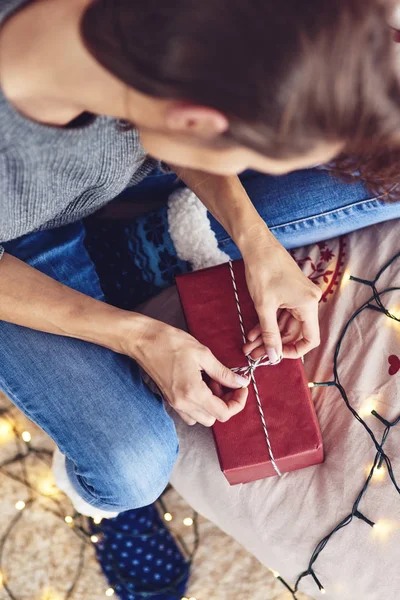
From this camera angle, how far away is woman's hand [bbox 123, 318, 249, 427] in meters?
0.75

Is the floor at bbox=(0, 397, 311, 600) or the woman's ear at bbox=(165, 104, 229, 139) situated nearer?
the woman's ear at bbox=(165, 104, 229, 139)

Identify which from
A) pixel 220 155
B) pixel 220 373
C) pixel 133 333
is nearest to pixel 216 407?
pixel 220 373

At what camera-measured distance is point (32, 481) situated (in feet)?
3.86

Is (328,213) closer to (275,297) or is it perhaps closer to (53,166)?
(275,297)

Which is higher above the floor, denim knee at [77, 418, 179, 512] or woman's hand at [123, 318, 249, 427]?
woman's hand at [123, 318, 249, 427]

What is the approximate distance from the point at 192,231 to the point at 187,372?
0.95 feet

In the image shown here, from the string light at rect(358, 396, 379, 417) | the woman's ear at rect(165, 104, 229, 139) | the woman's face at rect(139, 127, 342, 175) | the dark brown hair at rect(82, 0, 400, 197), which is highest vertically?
the dark brown hair at rect(82, 0, 400, 197)

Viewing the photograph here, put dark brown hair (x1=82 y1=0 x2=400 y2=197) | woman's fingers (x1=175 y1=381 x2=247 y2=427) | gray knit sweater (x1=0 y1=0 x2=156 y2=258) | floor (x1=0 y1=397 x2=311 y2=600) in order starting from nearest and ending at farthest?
dark brown hair (x1=82 y1=0 x2=400 y2=197)
gray knit sweater (x1=0 y1=0 x2=156 y2=258)
woman's fingers (x1=175 y1=381 x2=247 y2=427)
floor (x1=0 y1=397 x2=311 y2=600)

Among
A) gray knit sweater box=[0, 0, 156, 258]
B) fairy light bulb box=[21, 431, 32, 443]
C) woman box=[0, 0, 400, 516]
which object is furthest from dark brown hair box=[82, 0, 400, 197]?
fairy light bulb box=[21, 431, 32, 443]

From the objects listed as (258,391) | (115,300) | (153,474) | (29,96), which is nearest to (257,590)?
(153,474)

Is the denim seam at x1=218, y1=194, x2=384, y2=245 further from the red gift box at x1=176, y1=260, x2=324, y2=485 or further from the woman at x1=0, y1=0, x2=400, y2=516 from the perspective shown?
the red gift box at x1=176, y1=260, x2=324, y2=485

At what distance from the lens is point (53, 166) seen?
69 centimetres

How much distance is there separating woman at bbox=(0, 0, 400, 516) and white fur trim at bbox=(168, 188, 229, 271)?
0.18 ft

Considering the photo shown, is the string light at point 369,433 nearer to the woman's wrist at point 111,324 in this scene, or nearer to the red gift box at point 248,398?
the red gift box at point 248,398
